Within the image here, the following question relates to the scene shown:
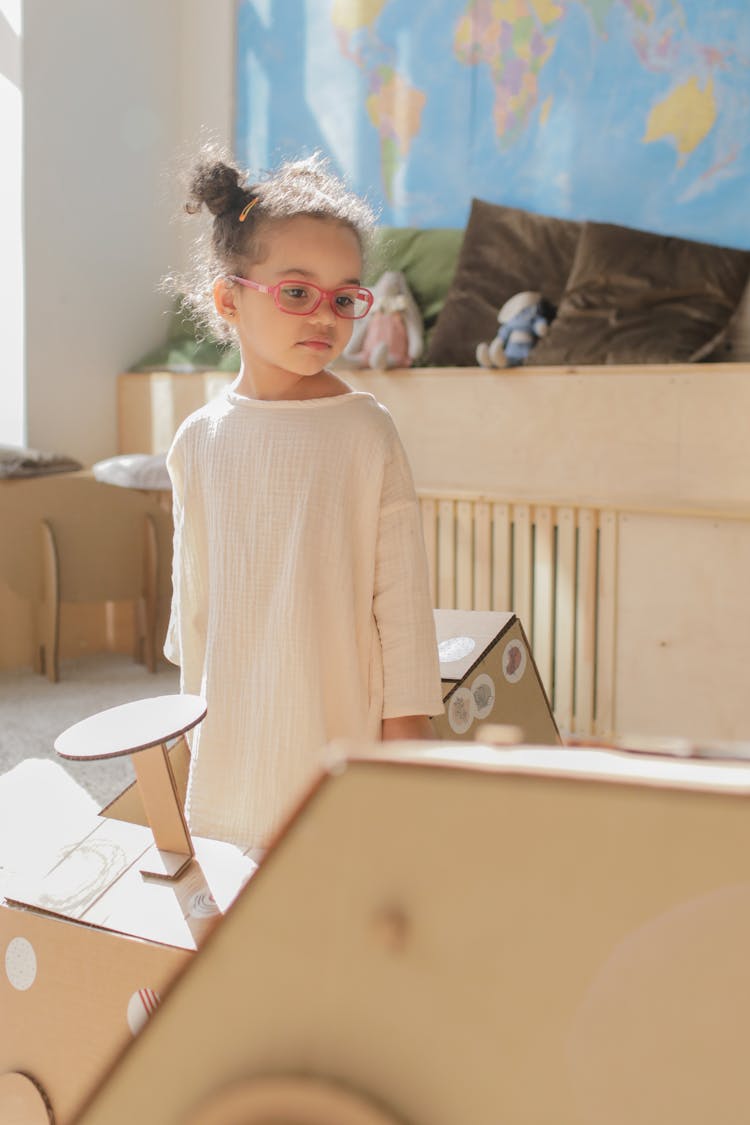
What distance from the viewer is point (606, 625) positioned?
226 cm

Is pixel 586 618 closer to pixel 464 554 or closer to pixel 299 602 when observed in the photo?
pixel 464 554

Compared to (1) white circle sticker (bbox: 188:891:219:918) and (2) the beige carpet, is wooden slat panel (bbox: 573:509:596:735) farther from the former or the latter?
(1) white circle sticker (bbox: 188:891:219:918)

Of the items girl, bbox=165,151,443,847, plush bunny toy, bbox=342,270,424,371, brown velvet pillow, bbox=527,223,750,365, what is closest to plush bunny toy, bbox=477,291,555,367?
brown velvet pillow, bbox=527,223,750,365

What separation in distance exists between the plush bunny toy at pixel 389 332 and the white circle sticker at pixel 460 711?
1.79m

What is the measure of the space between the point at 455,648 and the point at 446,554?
1423 millimetres

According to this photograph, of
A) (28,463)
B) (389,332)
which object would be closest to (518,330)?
(389,332)

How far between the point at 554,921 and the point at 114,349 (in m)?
3.46

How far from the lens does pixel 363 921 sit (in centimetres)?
29

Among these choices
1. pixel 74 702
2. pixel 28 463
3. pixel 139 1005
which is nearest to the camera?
pixel 139 1005

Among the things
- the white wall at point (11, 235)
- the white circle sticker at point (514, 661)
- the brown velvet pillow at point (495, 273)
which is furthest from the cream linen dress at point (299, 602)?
the white wall at point (11, 235)

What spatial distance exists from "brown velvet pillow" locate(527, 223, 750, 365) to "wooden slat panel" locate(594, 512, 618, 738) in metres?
0.42

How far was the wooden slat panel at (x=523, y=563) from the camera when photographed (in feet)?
7.72

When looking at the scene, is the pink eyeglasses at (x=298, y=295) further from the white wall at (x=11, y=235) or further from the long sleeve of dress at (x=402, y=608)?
the white wall at (x=11, y=235)

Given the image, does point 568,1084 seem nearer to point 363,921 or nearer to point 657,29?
point 363,921
